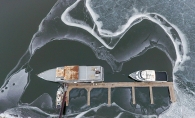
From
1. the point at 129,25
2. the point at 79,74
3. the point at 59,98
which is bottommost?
the point at 59,98

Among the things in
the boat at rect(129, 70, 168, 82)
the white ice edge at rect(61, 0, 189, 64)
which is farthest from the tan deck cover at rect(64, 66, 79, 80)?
the boat at rect(129, 70, 168, 82)

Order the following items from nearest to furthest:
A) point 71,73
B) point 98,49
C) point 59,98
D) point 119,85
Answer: point 71,73 < point 59,98 < point 119,85 < point 98,49

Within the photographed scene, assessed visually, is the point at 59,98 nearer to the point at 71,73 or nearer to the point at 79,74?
the point at 71,73

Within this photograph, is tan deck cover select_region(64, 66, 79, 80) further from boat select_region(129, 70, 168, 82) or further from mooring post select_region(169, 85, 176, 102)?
mooring post select_region(169, 85, 176, 102)

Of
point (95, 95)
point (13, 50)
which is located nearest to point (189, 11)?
point (95, 95)

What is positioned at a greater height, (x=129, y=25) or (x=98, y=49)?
(x=129, y=25)

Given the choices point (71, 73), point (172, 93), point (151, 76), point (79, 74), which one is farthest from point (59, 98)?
point (172, 93)

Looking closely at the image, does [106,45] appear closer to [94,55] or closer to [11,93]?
[94,55]
